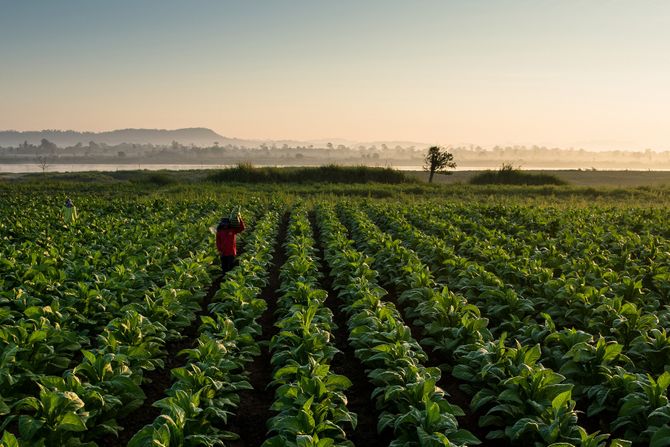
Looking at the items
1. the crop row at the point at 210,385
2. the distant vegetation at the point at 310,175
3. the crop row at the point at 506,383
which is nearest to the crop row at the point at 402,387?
the crop row at the point at 506,383

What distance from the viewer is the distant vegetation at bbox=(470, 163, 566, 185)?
6272 cm

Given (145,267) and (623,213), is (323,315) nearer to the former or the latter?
(145,267)

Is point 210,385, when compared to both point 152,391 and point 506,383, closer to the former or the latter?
point 152,391

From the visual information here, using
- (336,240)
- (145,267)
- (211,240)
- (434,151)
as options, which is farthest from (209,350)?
(434,151)

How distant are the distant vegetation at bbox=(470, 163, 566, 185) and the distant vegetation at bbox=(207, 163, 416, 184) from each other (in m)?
9.89

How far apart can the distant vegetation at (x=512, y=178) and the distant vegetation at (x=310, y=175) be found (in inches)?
389

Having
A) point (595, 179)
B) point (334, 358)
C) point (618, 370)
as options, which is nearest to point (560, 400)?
point (618, 370)

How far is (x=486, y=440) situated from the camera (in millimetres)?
5723

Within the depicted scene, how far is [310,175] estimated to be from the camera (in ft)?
192

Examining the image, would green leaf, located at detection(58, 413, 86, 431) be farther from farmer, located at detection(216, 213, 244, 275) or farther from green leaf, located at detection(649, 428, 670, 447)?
farmer, located at detection(216, 213, 244, 275)

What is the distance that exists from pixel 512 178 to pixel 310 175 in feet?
84.4

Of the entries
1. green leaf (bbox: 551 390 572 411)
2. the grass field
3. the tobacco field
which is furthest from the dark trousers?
the grass field

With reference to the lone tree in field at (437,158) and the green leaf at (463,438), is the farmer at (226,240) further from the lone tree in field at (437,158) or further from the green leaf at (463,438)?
the lone tree in field at (437,158)

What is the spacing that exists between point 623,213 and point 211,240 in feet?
60.2
